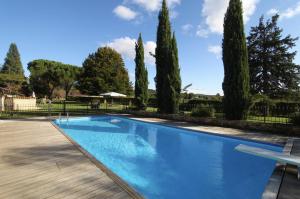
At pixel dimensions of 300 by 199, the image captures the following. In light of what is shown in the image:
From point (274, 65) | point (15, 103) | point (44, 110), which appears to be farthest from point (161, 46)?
point (15, 103)

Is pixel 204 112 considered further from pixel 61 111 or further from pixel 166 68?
pixel 61 111

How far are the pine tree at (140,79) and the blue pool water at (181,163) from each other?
7.92 meters

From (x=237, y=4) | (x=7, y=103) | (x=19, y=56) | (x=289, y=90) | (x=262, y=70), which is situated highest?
(x=19, y=56)

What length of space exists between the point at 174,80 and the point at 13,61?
66.8 meters

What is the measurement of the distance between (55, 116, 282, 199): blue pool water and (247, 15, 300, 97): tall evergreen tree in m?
16.2

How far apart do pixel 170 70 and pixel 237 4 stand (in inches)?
238

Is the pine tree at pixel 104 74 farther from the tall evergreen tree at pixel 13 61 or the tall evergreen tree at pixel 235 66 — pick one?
the tall evergreen tree at pixel 13 61

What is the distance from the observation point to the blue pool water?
4742 mm

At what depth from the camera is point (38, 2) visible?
14352 mm

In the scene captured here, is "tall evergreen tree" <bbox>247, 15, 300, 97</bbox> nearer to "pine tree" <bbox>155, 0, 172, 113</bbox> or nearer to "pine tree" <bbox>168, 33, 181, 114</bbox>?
"pine tree" <bbox>155, 0, 172, 113</bbox>

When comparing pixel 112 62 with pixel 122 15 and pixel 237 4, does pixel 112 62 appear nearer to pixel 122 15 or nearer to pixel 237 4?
pixel 122 15

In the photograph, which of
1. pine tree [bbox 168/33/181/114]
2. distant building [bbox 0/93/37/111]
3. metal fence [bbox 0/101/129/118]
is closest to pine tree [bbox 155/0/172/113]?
pine tree [bbox 168/33/181/114]

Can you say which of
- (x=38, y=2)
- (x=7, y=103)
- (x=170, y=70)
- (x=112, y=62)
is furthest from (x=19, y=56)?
(x=170, y=70)

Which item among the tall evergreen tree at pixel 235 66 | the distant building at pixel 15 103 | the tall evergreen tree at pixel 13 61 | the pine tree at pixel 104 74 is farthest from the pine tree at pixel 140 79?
the tall evergreen tree at pixel 13 61
